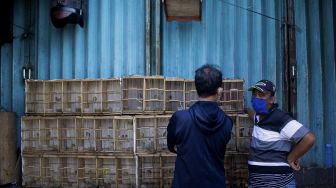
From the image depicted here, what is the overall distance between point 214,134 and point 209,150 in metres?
0.14

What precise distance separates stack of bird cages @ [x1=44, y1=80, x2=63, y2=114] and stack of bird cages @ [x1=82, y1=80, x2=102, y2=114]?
1.25ft

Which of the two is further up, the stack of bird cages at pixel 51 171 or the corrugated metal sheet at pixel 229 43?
the corrugated metal sheet at pixel 229 43

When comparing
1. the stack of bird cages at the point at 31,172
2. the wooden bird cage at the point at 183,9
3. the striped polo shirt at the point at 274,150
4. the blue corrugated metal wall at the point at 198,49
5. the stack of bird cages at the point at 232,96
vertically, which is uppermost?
the wooden bird cage at the point at 183,9

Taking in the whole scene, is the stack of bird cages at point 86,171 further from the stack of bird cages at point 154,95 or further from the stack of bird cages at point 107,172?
the stack of bird cages at point 154,95

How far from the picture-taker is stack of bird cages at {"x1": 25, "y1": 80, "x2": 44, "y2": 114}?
20.5ft

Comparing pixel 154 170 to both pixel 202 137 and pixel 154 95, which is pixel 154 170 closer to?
pixel 154 95

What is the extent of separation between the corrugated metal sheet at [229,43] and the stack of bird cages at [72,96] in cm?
141

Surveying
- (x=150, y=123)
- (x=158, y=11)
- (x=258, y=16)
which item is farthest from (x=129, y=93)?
(x=258, y=16)

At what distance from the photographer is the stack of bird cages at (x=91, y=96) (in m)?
6.06

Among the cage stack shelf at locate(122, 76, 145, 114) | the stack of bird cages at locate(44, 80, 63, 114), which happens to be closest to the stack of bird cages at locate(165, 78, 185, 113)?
the cage stack shelf at locate(122, 76, 145, 114)

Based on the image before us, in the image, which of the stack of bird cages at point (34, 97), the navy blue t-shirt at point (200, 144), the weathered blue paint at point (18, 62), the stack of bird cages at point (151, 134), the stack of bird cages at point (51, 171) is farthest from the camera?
the weathered blue paint at point (18, 62)

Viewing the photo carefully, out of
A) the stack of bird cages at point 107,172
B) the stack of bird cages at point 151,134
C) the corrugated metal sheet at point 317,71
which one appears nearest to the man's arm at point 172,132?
the stack of bird cages at point 151,134

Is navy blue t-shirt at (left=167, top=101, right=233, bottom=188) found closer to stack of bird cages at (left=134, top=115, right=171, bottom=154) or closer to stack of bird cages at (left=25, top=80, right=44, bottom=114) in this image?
stack of bird cages at (left=134, top=115, right=171, bottom=154)

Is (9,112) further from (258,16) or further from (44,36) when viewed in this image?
Answer: (258,16)
